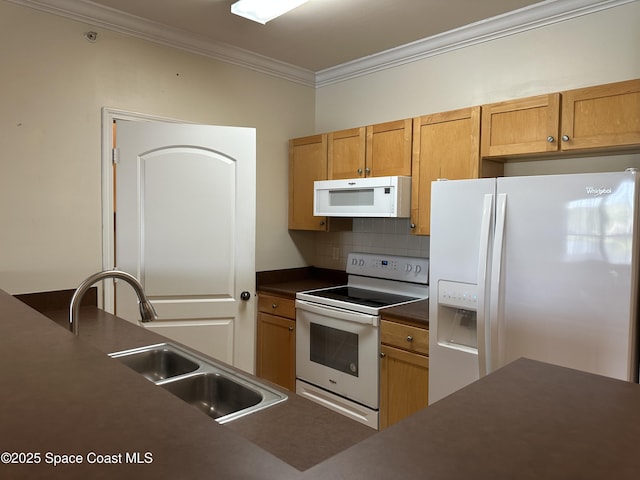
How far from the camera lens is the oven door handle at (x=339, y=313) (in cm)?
267

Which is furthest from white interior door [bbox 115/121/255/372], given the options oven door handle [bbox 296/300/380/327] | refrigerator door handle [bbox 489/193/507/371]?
refrigerator door handle [bbox 489/193/507/371]

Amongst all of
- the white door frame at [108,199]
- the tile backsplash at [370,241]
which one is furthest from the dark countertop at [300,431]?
the tile backsplash at [370,241]

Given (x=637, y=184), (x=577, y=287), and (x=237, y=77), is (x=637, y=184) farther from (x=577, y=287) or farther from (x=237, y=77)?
(x=237, y=77)

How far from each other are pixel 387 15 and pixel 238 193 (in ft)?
4.66

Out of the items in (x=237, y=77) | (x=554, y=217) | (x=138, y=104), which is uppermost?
(x=237, y=77)

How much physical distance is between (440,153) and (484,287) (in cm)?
96

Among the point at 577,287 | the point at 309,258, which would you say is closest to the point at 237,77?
the point at 309,258

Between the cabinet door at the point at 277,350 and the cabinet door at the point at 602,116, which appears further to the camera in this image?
the cabinet door at the point at 277,350

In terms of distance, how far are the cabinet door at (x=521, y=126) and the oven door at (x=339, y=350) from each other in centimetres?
117

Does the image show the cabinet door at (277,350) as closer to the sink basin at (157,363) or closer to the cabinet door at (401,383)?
the cabinet door at (401,383)

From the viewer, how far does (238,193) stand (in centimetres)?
311

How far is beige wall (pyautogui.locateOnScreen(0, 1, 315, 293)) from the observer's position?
2.46m

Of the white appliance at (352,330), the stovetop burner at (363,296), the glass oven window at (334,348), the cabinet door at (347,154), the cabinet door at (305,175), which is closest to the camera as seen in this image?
the white appliance at (352,330)

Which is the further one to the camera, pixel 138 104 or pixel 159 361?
pixel 138 104
